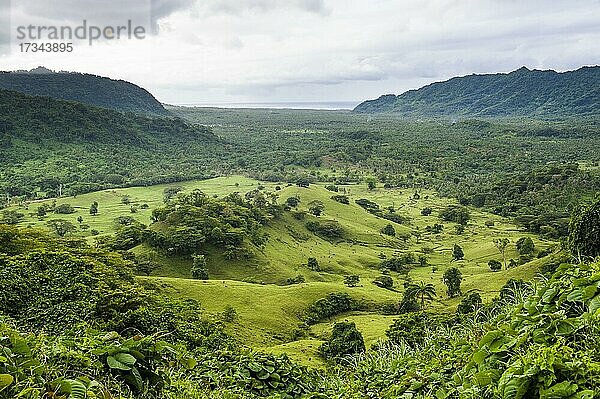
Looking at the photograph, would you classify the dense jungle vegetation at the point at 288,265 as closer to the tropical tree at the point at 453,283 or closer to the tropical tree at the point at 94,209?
the tropical tree at the point at 453,283

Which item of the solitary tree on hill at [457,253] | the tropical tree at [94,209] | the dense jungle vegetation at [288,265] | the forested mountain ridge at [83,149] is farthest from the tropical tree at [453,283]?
the forested mountain ridge at [83,149]

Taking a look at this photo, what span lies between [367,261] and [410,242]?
14.6 m

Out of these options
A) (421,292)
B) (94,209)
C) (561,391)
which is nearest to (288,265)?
(421,292)

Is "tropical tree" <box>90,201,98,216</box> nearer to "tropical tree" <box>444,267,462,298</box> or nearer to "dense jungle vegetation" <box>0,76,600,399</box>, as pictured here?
"dense jungle vegetation" <box>0,76,600,399</box>

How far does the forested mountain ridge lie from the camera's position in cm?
10600

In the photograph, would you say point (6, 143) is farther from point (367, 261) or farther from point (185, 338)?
point (185, 338)

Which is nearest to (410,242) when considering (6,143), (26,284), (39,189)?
(26,284)

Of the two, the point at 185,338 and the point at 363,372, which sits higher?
the point at 363,372

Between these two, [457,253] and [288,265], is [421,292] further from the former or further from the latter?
[457,253]

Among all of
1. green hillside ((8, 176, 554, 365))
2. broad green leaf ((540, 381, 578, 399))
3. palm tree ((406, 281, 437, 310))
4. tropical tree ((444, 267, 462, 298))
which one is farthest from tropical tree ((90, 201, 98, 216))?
broad green leaf ((540, 381, 578, 399))

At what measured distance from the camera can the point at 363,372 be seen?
817cm

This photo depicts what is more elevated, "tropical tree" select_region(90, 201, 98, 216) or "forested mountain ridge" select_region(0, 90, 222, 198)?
"forested mountain ridge" select_region(0, 90, 222, 198)

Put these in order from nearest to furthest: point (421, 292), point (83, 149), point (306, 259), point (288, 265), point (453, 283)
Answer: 1. point (421, 292)
2. point (453, 283)
3. point (288, 265)
4. point (306, 259)
5. point (83, 149)

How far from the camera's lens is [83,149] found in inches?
5128
